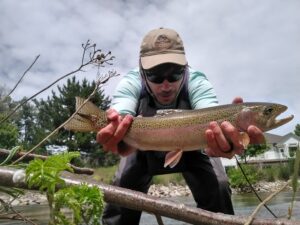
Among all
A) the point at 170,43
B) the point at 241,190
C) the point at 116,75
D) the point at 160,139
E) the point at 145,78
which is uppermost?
the point at 170,43

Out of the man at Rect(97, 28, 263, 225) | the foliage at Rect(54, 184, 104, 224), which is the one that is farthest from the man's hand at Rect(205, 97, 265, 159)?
the foliage at Rect(54, 184, 104, 224)

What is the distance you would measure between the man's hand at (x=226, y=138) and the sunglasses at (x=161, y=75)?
956 mm

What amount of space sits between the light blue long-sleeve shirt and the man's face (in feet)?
0.58

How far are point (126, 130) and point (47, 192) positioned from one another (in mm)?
2567

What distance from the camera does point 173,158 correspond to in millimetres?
3816

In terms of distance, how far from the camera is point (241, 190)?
3134 centimetres

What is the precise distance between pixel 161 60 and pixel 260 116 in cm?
120

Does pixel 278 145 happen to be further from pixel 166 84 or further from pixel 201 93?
pixel 166 84

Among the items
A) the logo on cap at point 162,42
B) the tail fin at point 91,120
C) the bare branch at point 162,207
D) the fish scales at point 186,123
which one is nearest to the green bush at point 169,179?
the logo on cap at point 162,42

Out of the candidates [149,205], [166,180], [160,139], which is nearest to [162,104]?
[160,139]

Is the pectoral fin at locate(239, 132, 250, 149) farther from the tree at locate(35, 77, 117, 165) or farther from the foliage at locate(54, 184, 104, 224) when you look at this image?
the tree at locate(35, 77, 117, 165)

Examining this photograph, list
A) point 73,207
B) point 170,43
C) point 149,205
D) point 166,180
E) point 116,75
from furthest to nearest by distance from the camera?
1. point 166,180
2. point 170,43
3. point 116,75
4. point 149,205
5. point 73,207

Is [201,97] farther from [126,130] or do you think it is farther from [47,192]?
[47,192]

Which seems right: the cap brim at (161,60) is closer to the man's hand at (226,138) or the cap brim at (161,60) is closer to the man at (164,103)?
the man at (164,103)
